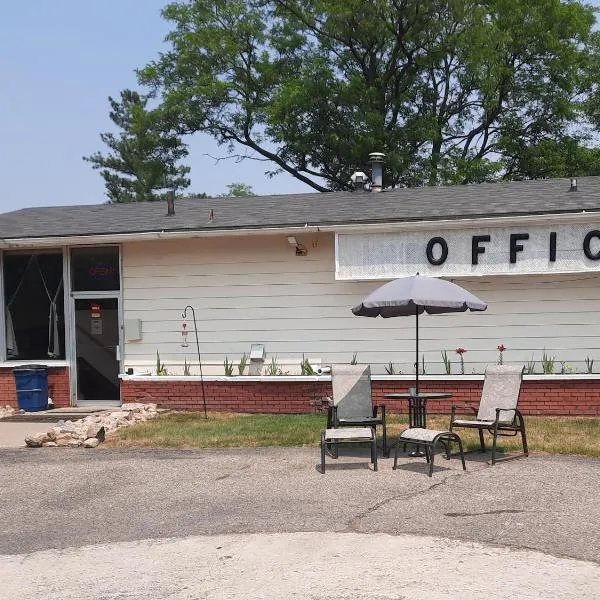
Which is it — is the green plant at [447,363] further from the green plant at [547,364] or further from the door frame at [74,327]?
the door frame at [74,327]

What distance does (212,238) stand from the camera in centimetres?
1387

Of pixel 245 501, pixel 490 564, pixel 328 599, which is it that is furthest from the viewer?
pixel 245 501

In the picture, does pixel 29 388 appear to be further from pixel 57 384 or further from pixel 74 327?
pixel 74 327

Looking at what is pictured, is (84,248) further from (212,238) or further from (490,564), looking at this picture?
(490,564)

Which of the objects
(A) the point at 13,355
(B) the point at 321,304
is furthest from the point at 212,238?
(A) the point at 13,355

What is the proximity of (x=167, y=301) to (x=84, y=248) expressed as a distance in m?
1.91

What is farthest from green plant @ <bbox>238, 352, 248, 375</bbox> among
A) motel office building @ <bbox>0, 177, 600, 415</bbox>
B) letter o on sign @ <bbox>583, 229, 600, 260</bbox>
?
letter o on sign @ <bbox>583, 229, 600, 260</bbox>

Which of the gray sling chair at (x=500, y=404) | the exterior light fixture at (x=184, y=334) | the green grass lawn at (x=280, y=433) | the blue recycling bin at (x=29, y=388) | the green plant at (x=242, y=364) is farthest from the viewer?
the exterior light fixture at (x=184, y=334)

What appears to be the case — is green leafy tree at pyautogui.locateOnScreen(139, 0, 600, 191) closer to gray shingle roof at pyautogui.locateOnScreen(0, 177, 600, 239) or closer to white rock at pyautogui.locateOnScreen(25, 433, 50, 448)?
gray shingle roof at pyautogui.locateOnScreen(0, 177, 600, 239)

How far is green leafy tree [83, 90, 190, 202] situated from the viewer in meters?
32.7

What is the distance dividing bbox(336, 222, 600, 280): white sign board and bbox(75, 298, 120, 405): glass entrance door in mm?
4549

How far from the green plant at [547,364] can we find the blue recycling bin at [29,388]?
28.3 feet

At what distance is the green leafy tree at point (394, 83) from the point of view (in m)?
28.6

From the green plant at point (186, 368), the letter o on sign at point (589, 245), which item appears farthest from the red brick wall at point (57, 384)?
the letter o on sign at point (589, 245)
